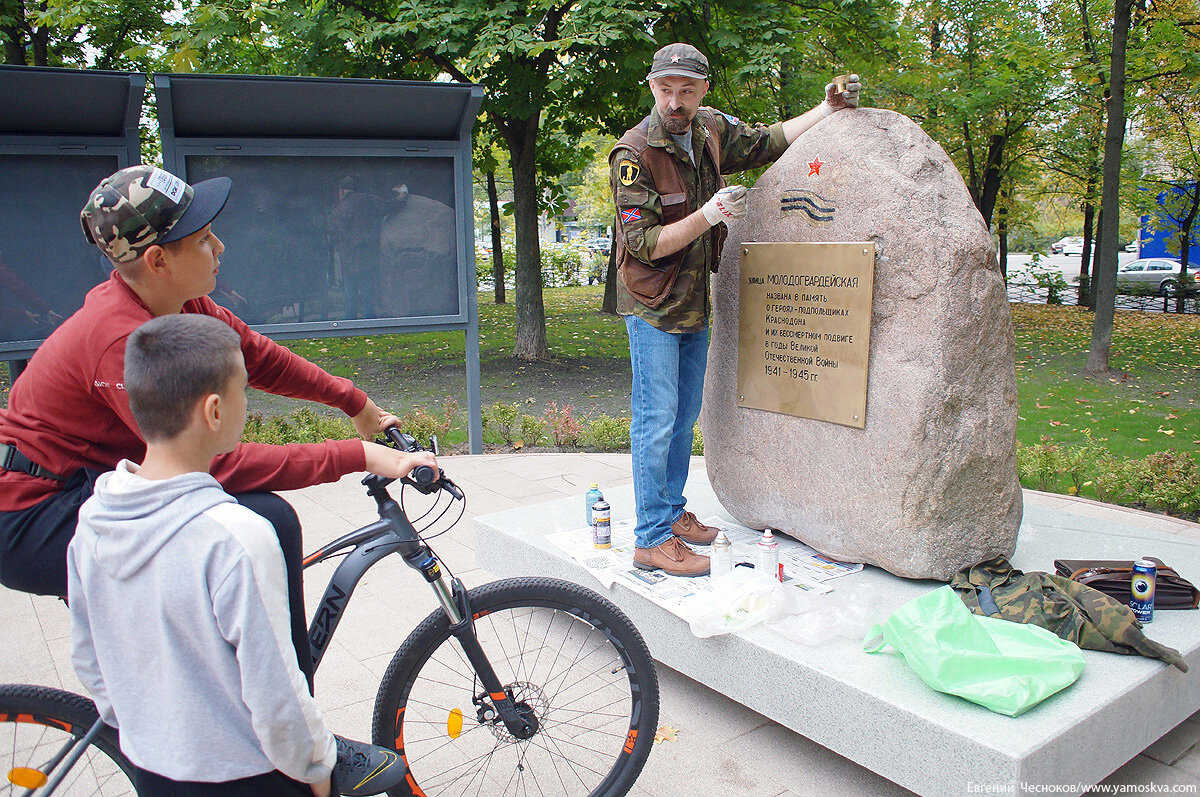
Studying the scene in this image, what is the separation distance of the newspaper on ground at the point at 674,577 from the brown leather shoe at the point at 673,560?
0.03 m

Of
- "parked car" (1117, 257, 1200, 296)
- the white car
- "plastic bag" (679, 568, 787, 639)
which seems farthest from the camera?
the white car

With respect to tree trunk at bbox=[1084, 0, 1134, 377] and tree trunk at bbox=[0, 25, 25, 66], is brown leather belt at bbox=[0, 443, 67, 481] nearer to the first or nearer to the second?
tree trunk at bbox=[1084, 0, 1134, 377]

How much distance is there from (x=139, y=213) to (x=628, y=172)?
1.90 meters

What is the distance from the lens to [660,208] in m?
3.52

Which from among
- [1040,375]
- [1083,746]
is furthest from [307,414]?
[1040,375]

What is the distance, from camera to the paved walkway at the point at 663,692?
2809mm

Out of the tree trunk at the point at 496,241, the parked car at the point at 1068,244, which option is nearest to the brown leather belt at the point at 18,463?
the tree trunk at the point at 496,241

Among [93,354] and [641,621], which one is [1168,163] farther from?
[93,354]

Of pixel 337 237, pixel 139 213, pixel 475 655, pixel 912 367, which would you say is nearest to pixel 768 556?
pixel 912 367

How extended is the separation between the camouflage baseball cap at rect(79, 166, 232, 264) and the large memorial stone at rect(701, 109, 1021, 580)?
242 cm

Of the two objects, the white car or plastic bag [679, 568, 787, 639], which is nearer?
plastic bag [679, 568, 787, 639]

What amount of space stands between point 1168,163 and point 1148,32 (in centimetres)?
1070

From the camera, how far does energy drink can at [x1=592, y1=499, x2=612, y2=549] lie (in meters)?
3.95

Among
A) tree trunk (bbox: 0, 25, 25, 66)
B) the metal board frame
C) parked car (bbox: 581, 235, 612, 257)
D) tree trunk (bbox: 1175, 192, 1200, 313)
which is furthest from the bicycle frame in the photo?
parked car (bbox: 581, 235, 612, 257)
